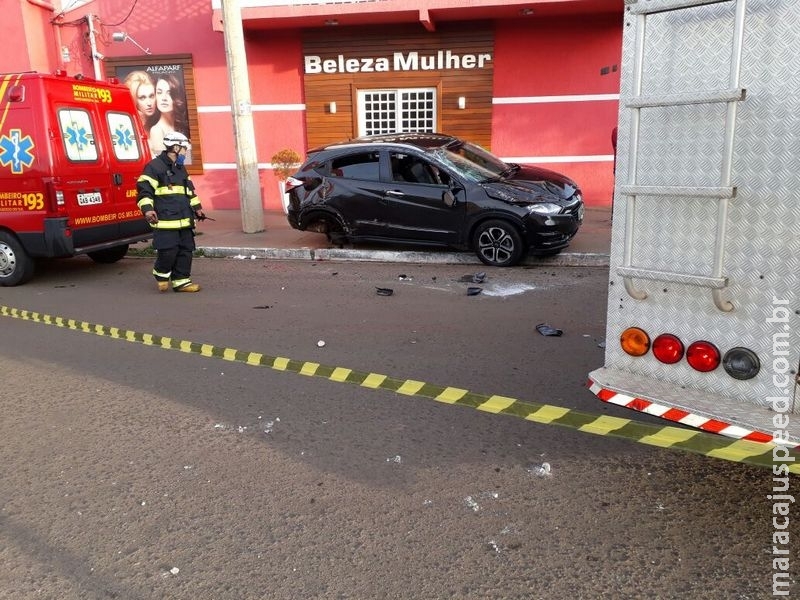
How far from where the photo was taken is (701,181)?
2.62 meters

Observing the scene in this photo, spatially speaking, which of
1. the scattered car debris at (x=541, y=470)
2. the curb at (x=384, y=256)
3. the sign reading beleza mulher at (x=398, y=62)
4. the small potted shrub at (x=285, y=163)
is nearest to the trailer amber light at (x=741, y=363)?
the scattered car debris at (x=541, y=470)

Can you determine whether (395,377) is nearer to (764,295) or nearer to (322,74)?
(764,295)

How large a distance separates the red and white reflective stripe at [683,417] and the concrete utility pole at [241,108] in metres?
9.16

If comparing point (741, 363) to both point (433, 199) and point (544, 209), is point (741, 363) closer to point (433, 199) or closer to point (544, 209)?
point (544, 209)

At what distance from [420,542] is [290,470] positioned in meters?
0.99

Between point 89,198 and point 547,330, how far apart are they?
6107mm

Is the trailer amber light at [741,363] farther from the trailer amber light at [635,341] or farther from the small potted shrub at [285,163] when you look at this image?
the small potted shrub at [285,163]

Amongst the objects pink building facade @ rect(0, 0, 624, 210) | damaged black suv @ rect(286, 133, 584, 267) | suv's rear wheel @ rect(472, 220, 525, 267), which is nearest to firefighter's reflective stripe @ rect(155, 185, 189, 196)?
damaged black suv @ rect(286, 133, 584, 267)

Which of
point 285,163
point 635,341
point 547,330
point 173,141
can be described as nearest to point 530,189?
point 547,330

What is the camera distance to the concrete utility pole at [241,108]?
10.7m

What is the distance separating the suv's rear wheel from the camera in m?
8.53

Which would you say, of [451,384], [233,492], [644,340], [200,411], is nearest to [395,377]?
[451,384]

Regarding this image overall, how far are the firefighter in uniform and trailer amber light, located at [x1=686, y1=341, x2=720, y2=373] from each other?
20.5 ft

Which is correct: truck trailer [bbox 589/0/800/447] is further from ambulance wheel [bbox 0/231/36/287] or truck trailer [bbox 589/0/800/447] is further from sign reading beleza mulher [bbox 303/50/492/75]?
sign reading beleza mulher [bbox 303/50/492/75]
